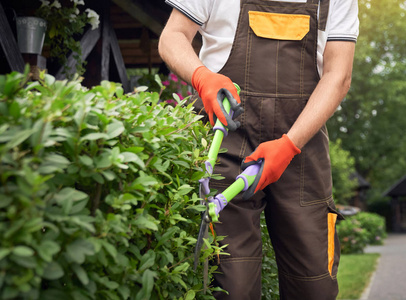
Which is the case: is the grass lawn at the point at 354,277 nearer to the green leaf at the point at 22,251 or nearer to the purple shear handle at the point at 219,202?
the purple shear handle at the point at 219,202

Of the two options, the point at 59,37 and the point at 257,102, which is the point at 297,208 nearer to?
the point at 257,102

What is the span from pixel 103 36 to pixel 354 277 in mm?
6291

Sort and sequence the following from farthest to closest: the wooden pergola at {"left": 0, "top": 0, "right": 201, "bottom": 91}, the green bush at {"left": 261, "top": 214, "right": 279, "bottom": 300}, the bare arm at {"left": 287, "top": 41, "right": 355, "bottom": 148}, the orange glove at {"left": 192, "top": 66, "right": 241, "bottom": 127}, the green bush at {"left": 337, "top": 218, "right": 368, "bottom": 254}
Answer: the green bush at {"left": 337, "top": 218, "right": 368, "bottom": 254}
the wooden pergola at {"left": 0, "top": 0, "right": 201, "bottom": 91}
the green bush at {"left": 261, "top": 214, "right": 279, "bottom": 300}
the bare arm at {"left": 287, "top": 41, "right": 355, "bottom": 148}
the orange glove at {"left": 192, "top": 66, "right": 241, "bottom": 127}

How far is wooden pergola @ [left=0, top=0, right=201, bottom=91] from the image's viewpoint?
4145 mm

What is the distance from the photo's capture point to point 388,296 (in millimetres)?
6953

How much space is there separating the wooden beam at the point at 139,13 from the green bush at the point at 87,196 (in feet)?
13.1

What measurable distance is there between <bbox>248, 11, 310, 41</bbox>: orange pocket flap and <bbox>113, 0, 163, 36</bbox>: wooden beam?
331cm

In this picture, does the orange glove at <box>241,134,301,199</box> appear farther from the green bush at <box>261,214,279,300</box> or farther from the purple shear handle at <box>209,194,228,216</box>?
the green bush at <box>261,214,279,300</box>

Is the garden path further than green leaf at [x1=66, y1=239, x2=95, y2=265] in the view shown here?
Yes

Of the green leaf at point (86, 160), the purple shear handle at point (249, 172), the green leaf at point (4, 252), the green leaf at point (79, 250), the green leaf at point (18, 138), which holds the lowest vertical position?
the purple shear handle at point (249, 172)

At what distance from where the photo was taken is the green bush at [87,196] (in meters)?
1.06

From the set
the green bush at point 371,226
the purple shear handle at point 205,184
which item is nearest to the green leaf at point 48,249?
the purple shear handle at point 205,184

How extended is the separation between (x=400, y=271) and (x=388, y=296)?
10.7ft

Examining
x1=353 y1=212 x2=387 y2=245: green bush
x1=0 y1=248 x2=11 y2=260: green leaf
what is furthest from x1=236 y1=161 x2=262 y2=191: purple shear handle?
x1=353 y1=212 x2=387 y2=245: green bush
